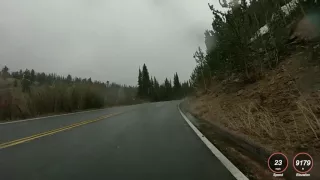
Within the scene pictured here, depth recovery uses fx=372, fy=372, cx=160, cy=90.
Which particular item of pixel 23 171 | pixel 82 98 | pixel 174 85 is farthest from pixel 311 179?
pixel 174 85

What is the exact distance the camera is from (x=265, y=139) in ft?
32.9

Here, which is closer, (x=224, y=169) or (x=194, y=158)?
(x=224, y=169)

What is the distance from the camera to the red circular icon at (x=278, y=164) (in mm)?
6551

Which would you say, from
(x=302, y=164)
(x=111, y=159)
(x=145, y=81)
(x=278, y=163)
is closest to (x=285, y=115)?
(x=278, y=163)

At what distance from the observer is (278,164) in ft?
21.9

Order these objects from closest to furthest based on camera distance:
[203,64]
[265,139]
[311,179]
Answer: [311,179] < [265,139] < [203,64]

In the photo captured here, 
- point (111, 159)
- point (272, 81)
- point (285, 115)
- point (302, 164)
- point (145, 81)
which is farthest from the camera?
point (145, 81)

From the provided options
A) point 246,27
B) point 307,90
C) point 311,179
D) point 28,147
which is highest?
point 246,27

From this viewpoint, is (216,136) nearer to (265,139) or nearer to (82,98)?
(265,139)

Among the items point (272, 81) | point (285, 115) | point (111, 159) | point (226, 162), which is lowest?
point (226, 162)

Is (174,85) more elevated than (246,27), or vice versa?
(174,85)

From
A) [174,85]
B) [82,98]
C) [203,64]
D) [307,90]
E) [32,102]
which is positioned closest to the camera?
[307,90]

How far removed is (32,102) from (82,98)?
39.3 ft

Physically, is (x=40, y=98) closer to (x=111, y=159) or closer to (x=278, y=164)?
(x=111, y=159)
